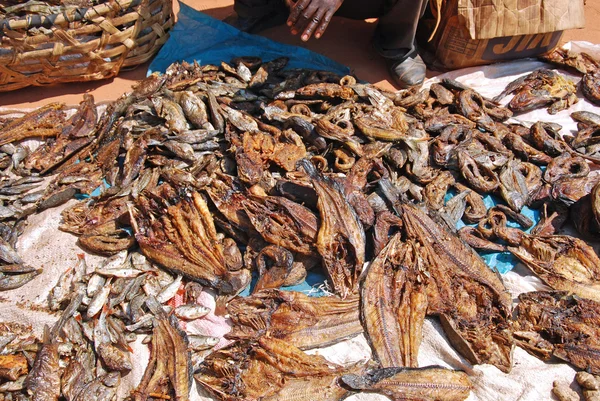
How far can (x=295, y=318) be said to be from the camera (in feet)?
11.8

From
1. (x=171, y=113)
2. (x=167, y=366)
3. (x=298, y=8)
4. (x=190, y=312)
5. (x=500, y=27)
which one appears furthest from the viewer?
(x=500, y=27)

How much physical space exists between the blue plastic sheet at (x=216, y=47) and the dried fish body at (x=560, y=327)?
3950 millimetres

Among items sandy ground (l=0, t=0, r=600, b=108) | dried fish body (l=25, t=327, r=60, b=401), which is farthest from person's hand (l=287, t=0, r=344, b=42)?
dried fish body (l=25, t=327, r=60, b=401)

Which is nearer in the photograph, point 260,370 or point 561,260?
point 260,370

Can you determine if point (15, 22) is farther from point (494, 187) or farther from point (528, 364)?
point (528, 364)

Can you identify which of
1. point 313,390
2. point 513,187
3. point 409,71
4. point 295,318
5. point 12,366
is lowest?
point 12,366

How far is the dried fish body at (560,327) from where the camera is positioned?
3.45 metres

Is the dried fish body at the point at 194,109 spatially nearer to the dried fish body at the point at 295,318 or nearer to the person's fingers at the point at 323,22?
the person's fingers at the point at 323,22

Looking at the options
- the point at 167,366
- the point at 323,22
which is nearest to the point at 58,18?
the point at 323,22

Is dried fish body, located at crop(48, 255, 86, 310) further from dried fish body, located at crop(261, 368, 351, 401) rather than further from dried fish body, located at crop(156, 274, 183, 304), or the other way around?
dried fish body, located at crop(261, 368, 351, 401)

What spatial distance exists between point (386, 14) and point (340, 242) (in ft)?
12.6

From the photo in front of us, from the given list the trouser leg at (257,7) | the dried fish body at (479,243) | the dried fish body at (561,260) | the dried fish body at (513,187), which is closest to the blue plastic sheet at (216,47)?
the trouser leg at (257,7)

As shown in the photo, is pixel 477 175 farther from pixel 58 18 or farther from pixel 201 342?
pixel 58 18

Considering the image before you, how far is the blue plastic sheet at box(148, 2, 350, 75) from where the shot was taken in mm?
6492
